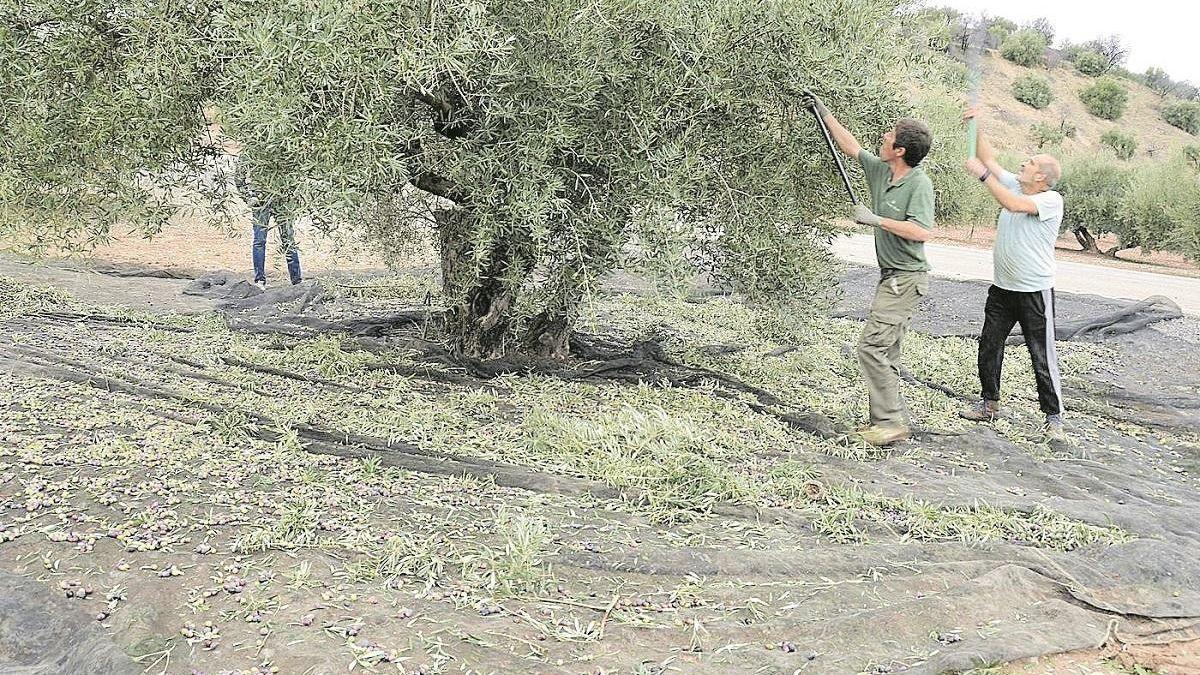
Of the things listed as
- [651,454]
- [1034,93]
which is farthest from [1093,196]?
[651,454]

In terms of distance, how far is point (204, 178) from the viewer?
680 centimetres

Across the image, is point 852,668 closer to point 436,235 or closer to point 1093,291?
point 436,235

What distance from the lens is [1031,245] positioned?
652 cm

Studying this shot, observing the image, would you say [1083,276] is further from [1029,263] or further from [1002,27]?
[1002,27]

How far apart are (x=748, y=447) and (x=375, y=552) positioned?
2708 millimetres

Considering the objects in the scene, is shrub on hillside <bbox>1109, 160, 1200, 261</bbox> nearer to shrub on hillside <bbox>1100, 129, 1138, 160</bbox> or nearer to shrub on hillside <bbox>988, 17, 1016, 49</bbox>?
shrub on hillside <bbox>1100, 129, 1138, 160</bbox>

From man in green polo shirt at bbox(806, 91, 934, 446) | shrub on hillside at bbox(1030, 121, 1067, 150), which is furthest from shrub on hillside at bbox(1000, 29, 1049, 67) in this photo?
man in green polo shirt at bbox(806, 91, 934, 446)

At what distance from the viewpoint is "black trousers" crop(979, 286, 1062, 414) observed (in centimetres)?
662

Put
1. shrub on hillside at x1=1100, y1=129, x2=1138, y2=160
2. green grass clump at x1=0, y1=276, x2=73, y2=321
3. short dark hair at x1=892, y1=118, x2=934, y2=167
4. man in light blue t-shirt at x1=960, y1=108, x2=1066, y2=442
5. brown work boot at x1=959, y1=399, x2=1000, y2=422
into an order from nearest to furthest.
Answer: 1. short dark hair at x1=892, y1=118, x2=934, y2=167
2. man in light blue t-shirt at x1=960, y1=108, x2=1066, y2=442
3. brown work boot at x1=959, y1=399, x2=1000, y2=422
4. green grass clump at x1=0, y1=276, x2=73, y2=321
5. shrub on hillside at x1=1100, y1=129, x2=1138, y2=160

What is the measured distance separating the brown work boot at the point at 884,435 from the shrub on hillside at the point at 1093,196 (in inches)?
1015

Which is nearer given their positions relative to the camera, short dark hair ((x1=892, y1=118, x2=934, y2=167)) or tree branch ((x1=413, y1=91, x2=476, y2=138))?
short dark hair ((x1=892, y1=118, x2=934, y2=167))

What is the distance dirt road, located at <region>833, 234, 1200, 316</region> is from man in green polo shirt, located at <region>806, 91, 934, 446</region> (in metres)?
9.97

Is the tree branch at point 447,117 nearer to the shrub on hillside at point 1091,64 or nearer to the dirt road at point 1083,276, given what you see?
the dirt road at point 1083,276

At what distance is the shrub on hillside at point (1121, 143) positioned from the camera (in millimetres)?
45550
